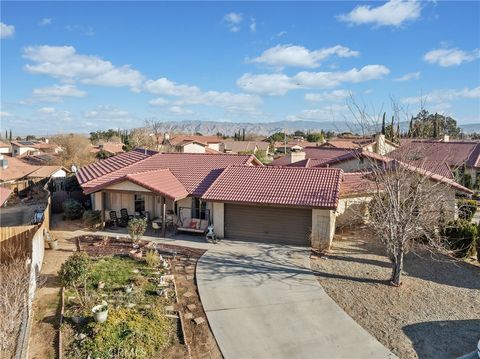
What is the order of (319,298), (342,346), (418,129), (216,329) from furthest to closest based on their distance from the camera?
1. (418,129)
2. (319,298)
3. (216,329)
4. (342,346)

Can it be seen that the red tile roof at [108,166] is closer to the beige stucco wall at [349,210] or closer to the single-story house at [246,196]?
the single-story house at [246,196]

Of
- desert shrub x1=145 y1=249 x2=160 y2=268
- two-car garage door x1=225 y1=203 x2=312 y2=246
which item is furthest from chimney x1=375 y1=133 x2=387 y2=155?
desert shrub x1=145 y1=249 x2=160 y2=268

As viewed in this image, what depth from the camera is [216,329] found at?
11367 millimetres

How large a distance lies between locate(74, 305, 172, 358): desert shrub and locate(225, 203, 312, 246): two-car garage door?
9418 millimetres

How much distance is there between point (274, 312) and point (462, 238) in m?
10.9

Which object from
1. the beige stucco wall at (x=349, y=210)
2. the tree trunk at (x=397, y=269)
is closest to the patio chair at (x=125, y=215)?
the beige stucco wall at (x=349, y=210)

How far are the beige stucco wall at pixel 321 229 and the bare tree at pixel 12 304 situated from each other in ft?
42.3

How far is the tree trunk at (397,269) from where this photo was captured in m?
14.3

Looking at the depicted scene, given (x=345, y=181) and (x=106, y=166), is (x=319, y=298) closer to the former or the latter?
(x=345, y=181)

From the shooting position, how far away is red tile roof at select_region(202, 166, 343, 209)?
759 inches

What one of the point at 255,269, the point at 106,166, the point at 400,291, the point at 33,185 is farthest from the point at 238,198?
the point at 33,185

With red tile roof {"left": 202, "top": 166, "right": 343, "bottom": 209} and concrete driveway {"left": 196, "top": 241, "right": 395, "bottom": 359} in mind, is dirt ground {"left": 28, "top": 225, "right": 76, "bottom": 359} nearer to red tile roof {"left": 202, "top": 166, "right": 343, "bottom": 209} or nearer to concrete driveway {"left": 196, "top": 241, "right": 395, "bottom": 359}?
concrete driveway {"left": 196, "top": 241, "right": 395, "bottom": 359}

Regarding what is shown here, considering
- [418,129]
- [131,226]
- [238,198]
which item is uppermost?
[418,129]

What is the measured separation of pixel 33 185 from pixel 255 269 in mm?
30415
